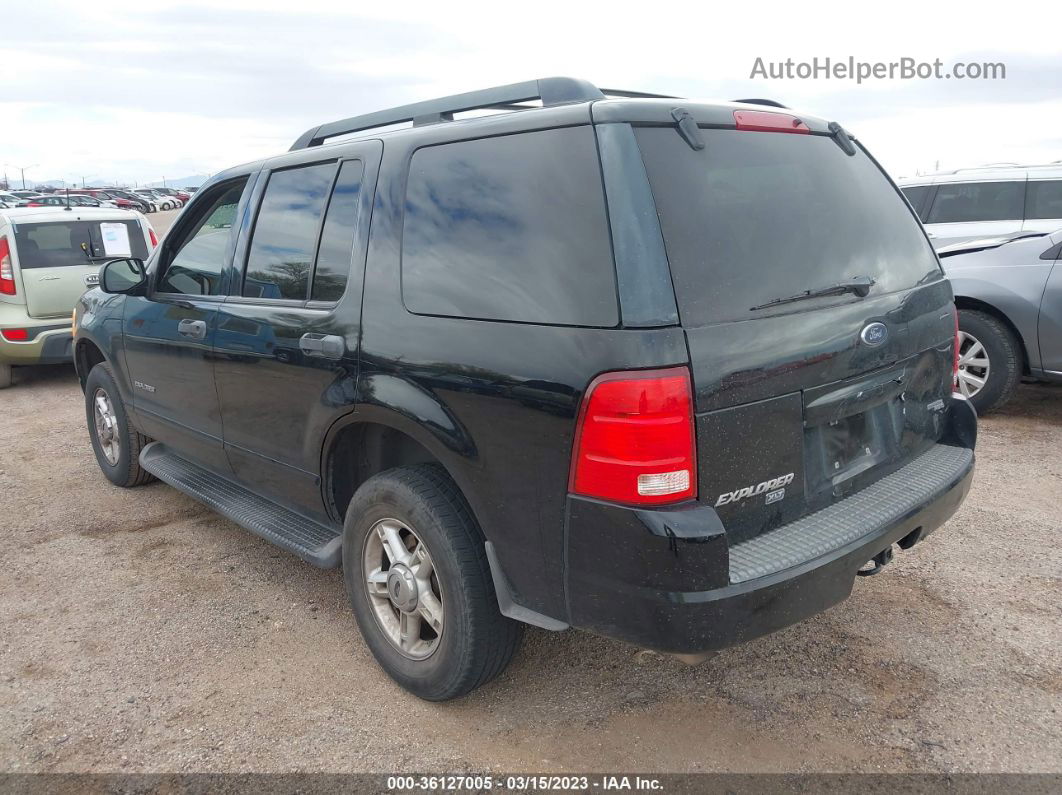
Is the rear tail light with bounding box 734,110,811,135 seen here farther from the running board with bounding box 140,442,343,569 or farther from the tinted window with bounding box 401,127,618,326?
the running board with bounding box 140,442,343,569

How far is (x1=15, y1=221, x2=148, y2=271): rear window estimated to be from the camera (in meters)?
7.91

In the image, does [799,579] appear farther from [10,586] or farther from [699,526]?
[10,586]

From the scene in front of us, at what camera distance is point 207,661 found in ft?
10.3

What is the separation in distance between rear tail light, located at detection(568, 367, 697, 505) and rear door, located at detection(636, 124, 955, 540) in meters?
0.06

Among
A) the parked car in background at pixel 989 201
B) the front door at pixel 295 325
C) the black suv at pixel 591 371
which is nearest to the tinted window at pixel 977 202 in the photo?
the parked car in background at pixel 989 201

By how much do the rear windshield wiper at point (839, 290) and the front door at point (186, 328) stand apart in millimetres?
2402

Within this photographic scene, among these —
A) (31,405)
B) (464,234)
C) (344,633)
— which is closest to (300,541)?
(344,633)

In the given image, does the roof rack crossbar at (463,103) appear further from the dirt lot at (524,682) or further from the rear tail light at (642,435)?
the dirt lot at (524,682)

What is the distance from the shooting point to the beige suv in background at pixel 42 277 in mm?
7688

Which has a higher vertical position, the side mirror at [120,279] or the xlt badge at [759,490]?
the side mirror at [120,279]

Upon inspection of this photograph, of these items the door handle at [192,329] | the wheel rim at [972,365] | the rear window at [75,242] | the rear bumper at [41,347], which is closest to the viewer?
the door handle at [192,329]

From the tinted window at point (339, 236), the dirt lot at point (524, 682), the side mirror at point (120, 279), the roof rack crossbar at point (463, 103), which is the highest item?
the roof rack crossbar at point (463, 103)

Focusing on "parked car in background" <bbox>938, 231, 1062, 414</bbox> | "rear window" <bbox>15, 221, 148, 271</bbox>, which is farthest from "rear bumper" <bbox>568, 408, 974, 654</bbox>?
"rear window" <bbox>15, 221, 148, 271</bbox>

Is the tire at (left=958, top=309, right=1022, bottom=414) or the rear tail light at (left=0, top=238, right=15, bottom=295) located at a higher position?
the rear tail light at (left=0, top=238, right=15, bottom=295)
